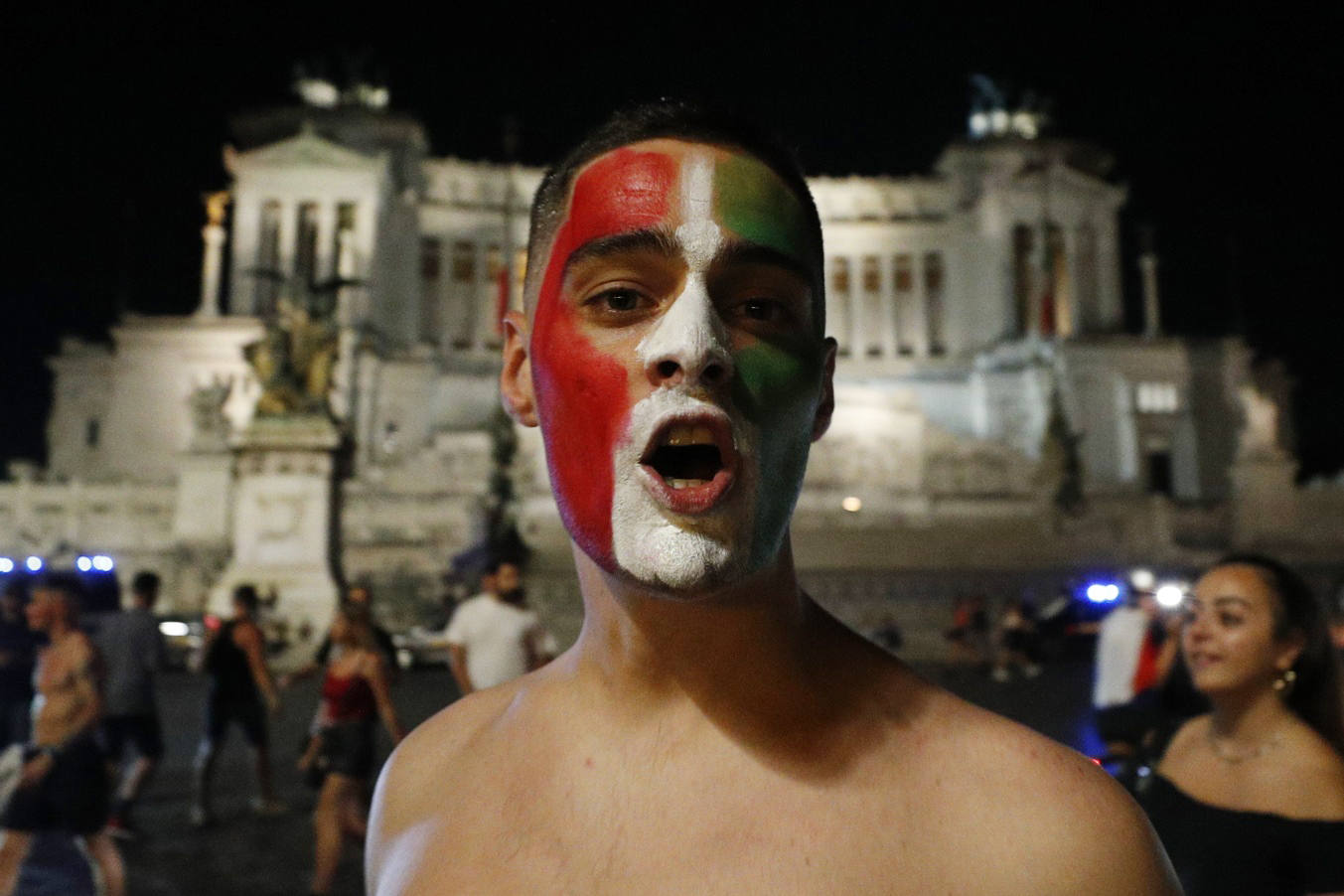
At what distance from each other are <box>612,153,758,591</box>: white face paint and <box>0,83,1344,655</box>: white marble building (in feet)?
71.6

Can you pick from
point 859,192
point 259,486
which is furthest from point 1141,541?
point 859,192

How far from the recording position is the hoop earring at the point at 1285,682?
3078mm

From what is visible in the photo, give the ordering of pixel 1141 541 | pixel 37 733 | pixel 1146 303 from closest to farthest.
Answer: pixel 37 733
pixel 1141 541
pixel 1146 303

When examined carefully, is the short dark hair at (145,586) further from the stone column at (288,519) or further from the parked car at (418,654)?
the parked car at (418,654)

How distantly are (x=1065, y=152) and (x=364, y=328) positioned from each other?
34478 mm

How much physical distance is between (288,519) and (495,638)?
10.5 m

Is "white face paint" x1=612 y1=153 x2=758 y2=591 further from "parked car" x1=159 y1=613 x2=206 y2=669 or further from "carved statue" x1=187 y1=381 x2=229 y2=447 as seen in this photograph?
"carved statue" x1=187 y1=381 x2=229 y2=447

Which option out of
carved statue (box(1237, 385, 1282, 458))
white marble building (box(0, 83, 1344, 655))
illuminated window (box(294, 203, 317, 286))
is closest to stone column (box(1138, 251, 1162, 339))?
white marble building (box(0, 83, 1344, 655))

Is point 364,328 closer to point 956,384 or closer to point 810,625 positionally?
point 956,384

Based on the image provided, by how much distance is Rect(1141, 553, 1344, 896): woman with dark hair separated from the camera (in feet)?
8.84

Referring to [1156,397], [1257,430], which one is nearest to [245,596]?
[1257,430]

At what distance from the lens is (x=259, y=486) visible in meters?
16.2

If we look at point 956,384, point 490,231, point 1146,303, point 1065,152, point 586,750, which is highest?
point 1065,152

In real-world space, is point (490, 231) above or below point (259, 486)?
above
